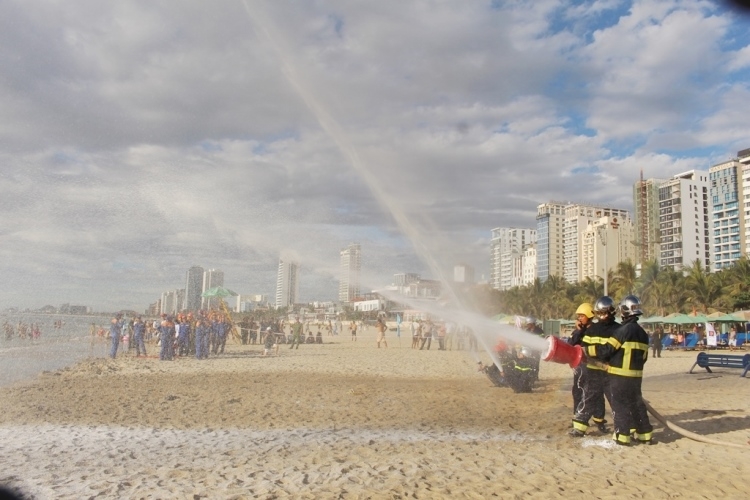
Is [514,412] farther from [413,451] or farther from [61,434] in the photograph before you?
[61,434]

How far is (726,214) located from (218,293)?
479ft

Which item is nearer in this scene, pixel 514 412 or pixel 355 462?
pixel 355 462

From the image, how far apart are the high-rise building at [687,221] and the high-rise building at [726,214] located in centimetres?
400

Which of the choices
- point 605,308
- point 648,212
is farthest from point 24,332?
point 648,212

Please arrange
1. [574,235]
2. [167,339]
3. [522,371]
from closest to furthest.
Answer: [522,371] → [167,339] → [574,235]

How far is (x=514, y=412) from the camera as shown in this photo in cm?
1181

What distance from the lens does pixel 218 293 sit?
35062mm

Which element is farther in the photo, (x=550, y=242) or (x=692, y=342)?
(x=550, y=242)

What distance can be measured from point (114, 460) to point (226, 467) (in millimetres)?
1681

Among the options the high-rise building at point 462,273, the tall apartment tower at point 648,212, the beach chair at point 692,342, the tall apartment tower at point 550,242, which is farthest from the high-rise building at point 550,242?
the high-rise building at point 462,273

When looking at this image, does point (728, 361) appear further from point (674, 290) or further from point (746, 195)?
point (746, 195)

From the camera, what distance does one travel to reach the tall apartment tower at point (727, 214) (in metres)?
138

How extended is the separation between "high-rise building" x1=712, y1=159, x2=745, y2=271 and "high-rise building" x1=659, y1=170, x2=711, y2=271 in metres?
4.00

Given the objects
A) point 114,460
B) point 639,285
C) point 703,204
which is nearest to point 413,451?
point 114,460
